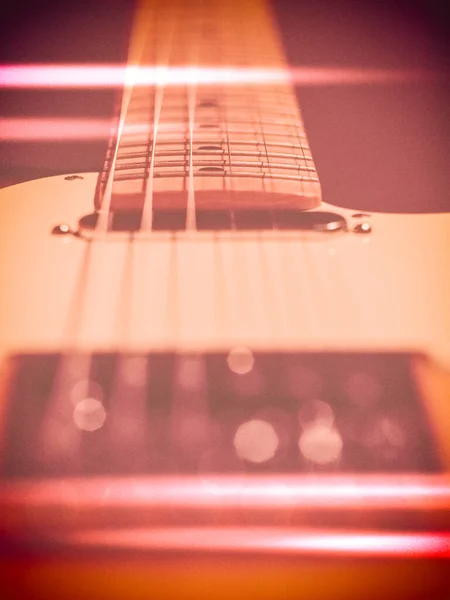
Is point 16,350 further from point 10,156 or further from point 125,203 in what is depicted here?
point 10,156

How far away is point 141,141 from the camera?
869 mm

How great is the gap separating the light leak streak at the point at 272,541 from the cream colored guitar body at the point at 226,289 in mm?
178

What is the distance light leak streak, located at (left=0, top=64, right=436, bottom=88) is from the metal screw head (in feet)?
1.56

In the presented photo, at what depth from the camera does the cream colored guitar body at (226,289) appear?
1.82ft

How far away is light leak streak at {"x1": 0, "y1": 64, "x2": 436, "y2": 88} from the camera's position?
107cm

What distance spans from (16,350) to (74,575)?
0.23m

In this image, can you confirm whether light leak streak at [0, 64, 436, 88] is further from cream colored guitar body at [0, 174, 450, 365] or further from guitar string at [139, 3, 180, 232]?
cream colored guitar body at [0, 174, 450, 365]

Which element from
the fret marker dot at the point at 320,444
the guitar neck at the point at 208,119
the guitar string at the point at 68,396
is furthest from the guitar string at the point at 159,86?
the fret marker dot at the point at 320,444

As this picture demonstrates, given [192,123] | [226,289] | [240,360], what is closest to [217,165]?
[192,123]

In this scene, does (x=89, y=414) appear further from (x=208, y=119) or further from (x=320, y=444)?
(x=208, y=119)

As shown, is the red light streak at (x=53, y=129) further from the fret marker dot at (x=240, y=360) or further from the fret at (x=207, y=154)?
the fret marker dot at (x=240, y=360)

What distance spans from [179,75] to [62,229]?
1.70 feet

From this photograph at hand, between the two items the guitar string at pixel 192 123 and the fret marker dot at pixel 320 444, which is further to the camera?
the guitar string at pixel 192 123

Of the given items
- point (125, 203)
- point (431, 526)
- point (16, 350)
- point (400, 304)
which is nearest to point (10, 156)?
point (125, 203)
